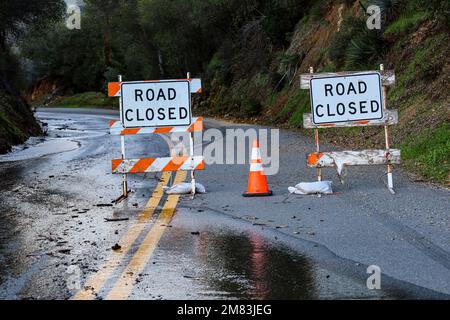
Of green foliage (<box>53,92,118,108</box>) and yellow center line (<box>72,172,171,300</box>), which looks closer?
yellow center line (<box>72,172,171,300</box>)

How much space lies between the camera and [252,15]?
43.9 metres

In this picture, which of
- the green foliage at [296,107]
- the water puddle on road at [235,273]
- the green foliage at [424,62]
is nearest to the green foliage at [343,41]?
the green foliage at [296,107]

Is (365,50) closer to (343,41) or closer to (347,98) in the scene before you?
(343,41)

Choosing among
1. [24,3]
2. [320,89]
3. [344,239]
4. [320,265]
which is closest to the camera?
[320,265]

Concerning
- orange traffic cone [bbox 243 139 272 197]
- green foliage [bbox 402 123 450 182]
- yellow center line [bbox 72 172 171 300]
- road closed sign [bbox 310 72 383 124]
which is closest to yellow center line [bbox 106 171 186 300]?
yellow center line [bbox 72 172 171 300]

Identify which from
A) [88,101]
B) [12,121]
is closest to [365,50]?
[12,121]

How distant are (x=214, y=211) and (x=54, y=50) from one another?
75.2 meters

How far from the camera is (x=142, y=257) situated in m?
6.91

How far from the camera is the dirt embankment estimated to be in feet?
73.1

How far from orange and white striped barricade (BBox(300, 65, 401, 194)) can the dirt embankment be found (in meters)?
11.7

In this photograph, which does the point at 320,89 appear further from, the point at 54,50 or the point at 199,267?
the point at 54,50

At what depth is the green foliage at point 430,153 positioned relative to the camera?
37.8 ft

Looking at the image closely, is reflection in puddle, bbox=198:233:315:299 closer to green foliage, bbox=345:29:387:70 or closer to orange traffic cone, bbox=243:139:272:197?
orange traffic cone, bbox=243:139:272:197
